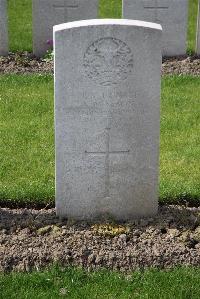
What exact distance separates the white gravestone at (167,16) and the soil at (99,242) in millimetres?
5119

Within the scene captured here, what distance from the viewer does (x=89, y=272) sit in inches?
179

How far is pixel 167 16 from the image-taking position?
9922 millimetres

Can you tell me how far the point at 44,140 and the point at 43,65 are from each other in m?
2.73

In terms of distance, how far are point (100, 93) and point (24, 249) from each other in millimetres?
1145

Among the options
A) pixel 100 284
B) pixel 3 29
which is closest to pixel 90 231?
pixel 100 284

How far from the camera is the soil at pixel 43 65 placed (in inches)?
360

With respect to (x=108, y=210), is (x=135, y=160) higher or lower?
higher

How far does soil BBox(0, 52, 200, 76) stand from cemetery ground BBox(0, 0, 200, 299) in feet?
7.38

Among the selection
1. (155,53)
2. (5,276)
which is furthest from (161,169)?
(5,276)

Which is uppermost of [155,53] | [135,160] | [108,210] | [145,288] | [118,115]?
[155,53]

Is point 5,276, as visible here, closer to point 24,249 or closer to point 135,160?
point 24,249

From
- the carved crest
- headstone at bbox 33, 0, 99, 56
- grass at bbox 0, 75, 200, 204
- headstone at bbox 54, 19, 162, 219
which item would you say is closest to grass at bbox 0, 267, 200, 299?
headstone at bbox 54, 19, 162, 219

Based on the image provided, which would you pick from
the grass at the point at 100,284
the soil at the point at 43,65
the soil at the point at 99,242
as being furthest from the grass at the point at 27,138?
the grass at the point at 100,284

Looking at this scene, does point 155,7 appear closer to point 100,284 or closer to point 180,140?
point 180,140
